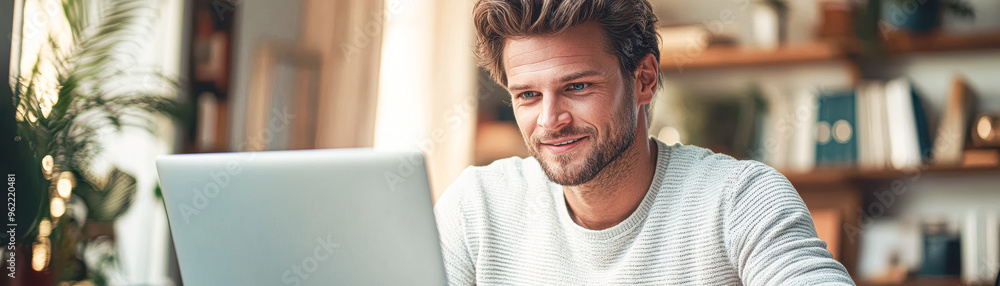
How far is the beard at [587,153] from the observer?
133cm

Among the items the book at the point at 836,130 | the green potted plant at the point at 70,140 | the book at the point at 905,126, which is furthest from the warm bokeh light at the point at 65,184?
the book at the point at 905,126

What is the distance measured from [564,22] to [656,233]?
39 centimetres

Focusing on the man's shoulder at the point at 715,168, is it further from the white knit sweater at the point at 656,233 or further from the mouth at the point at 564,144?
the mouth at the point at 564,144

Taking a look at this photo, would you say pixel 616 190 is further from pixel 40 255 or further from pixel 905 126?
pixel 905 126

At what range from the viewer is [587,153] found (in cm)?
133

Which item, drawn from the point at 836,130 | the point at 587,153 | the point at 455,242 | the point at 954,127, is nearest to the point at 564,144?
the point at 587,153

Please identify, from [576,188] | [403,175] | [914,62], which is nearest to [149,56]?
[576,188]

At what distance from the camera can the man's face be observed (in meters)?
1.31

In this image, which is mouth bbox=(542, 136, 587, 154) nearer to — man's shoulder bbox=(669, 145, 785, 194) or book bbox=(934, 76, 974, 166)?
man's shoulder bbox=(669, 145, 785, 194)

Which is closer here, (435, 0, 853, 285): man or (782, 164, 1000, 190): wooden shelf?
(435, 0, 853, 285): man

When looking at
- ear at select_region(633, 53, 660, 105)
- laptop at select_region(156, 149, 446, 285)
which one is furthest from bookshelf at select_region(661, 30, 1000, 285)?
laptop at select_region(156, 149, 446, 285)

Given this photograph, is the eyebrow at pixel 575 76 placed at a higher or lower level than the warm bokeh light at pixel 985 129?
higher

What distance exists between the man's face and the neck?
0.11 feet

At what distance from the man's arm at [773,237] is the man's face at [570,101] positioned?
0.74 feet
